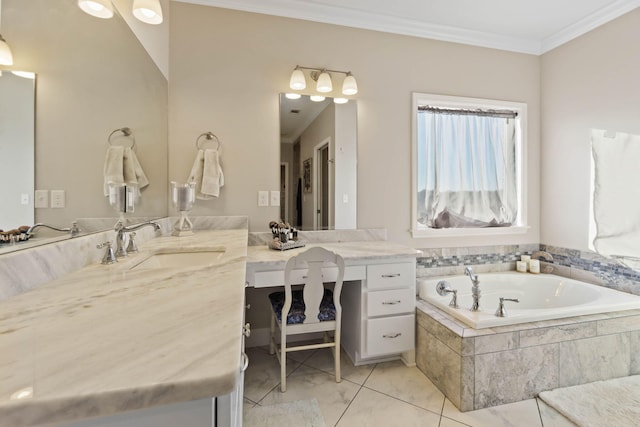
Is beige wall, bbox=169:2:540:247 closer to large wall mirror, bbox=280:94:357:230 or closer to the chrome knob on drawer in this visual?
large wall mirror, bbox=280:94:357:230

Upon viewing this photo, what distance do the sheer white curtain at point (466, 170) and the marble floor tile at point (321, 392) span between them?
1.55 metres

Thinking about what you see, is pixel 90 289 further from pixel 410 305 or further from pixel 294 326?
pixel 410 305

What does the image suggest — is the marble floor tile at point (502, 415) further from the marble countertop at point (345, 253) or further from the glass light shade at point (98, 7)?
the glass light shade at point (98, 7)

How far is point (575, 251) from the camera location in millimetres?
2576

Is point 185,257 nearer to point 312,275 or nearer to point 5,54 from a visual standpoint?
point 312,275

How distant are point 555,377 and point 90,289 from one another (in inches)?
92.3

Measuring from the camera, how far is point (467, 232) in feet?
8.99

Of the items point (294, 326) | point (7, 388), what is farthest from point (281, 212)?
point (7, 388)

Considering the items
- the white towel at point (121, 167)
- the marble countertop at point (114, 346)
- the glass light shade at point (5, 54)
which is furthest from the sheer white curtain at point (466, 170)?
the glass light shade at point (5, 54)

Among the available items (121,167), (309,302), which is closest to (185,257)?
(121,167)

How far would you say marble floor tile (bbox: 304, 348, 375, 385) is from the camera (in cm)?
191

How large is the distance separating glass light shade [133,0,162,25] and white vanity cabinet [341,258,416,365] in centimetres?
183

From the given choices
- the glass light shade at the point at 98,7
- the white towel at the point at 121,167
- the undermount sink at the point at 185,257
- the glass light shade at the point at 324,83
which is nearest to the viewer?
the glass light shade at the point at 98,7

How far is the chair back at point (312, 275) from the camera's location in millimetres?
1702
